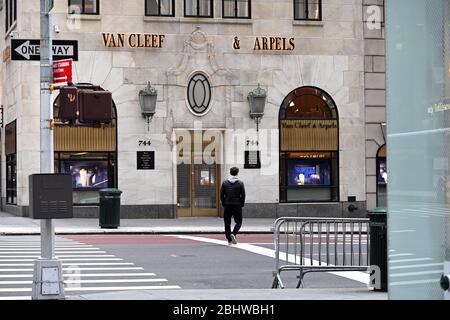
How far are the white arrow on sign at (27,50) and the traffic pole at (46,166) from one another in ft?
1.58

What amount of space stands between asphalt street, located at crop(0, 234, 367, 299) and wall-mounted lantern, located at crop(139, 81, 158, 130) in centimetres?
709

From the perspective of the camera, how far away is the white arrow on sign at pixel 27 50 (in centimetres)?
1182

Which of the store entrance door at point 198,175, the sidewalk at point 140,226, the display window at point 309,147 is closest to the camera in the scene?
the sidewalk at point 140,226

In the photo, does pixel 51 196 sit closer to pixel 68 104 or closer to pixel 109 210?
pixel 68 104

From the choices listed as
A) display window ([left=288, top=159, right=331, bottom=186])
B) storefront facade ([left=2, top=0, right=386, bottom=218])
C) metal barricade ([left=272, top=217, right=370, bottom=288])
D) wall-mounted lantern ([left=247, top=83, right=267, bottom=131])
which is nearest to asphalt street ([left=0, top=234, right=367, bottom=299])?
metal barricade ([left=272, top=217, right=370, bottom=288])

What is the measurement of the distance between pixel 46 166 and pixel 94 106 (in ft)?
3.46

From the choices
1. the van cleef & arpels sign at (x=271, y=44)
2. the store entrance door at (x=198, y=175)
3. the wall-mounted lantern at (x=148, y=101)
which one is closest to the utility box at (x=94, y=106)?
the wall-mounted lantern at (x=148, y=101)

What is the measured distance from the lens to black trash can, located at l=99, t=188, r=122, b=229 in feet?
81.0

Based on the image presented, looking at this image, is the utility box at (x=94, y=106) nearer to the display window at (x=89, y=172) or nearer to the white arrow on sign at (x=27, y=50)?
the white arrow on sign at (x=27, y=50)

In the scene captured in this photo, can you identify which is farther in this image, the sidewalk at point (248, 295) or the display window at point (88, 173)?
the display window at point (88, 173)

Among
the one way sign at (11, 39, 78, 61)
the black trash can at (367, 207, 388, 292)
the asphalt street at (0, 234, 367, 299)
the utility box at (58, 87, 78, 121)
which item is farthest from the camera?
the asphalt street at (0, 234, 367, 299)

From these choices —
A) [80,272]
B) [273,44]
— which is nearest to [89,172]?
[273,44]

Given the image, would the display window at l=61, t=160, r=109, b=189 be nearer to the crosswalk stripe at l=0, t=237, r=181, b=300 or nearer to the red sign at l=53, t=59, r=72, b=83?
the crosswalk stripe at l=0, t=237, r=181, b=300

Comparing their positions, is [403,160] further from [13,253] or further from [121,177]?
[121,177]
